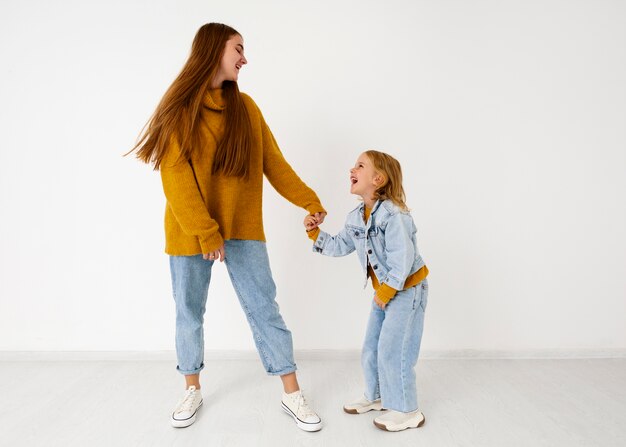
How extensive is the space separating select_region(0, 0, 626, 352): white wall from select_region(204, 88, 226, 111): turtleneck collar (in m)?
0.58

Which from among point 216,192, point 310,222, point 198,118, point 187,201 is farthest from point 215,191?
point 310,222

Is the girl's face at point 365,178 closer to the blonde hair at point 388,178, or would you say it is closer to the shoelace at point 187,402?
the blonde hair at point 388,178

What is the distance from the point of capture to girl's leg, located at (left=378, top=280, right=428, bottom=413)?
5.16 ft

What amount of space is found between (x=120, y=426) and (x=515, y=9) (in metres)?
2.43

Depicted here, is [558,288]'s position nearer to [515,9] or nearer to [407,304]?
[407,304]

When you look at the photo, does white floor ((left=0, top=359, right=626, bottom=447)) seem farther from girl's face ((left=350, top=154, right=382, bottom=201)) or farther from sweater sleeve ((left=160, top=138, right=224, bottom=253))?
girl's face ((left=350, top=154, right=382, bottom=201))

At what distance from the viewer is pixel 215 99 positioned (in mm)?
1584

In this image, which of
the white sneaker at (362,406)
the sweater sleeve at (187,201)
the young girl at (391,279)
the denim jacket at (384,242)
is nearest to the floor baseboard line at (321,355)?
the white sneaker at (362,406)

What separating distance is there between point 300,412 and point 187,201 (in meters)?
0.82

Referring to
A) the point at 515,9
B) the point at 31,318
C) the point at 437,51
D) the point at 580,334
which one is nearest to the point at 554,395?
the point at 580,334

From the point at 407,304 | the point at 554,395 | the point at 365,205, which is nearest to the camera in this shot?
the point at 407,304

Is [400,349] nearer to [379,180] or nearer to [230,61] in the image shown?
[379,180]

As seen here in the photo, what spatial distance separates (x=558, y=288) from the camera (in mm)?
2281

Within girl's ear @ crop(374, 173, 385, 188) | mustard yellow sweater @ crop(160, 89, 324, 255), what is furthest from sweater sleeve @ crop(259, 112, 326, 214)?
girl's ear @ crop(374, 173, 385, 188)
